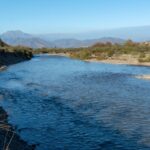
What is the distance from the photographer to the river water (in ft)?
63.8

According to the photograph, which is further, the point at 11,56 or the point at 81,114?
the point at 11,56

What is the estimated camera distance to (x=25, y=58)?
99375 mm

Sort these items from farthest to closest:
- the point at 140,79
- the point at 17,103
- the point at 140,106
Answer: the point at 140,79 < the point at 17,103 < the point at 140,106

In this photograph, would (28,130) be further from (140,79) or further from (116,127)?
(140,79)

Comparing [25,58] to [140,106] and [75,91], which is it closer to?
[75,91]

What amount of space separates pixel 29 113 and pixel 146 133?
867 centimetres

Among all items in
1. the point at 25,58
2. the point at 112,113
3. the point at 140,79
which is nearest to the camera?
the point at 112,113

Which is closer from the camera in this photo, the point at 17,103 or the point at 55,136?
the point at 55,136

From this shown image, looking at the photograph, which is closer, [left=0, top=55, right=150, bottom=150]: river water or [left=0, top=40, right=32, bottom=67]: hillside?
[left=0, top=55, right=150, bottom=150]: river water

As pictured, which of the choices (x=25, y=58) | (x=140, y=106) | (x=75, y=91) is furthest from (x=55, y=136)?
(x=25, y=58)

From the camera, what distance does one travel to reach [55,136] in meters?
20.3

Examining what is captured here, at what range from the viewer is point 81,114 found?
26.2 metres

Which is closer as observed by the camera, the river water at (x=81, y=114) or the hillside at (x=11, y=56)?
the river water at (x=81, y=114)

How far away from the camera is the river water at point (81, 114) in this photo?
1945cm
